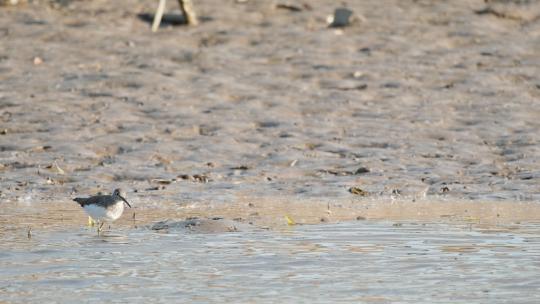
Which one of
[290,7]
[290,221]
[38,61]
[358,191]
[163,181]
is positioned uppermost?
[290,221]

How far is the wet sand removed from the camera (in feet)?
39.0

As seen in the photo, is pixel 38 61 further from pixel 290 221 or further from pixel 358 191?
pixel 290 221

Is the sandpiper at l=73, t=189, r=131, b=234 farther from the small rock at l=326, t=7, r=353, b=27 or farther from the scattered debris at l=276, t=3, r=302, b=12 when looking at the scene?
the scattered debris at l=276, t=3, r=302, b=12

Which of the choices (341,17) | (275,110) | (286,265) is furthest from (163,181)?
(341,17)

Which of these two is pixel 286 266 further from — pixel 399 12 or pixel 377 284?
pixel 399 12

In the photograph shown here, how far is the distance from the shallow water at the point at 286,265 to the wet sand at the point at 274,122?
61 mm

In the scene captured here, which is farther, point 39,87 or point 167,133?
point 39,87

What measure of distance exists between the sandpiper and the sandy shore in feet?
2.09

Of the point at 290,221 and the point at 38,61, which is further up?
the point at 290,221

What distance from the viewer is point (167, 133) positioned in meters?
15.5

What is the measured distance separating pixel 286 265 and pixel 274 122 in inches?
253

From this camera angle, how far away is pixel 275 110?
A: 1645 cm

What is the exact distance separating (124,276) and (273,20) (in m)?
11.8

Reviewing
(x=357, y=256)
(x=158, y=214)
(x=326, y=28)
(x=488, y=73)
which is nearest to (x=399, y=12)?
(x=326, y=28)
